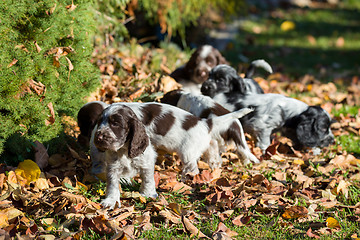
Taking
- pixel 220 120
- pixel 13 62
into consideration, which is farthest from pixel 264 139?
pixel 13 62

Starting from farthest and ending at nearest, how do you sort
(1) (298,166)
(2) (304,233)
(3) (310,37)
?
(3) (310,37) < (1) (298,166) < (2) (304,233)

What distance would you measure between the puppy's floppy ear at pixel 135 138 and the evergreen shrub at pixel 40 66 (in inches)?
47.2

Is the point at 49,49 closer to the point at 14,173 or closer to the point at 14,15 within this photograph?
the point at 14,15

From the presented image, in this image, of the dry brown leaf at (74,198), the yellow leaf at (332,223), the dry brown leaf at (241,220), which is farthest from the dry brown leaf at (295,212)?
the dry brown leaf at (74,198)

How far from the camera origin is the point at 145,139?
155 inches

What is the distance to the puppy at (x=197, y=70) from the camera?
22.2 ft

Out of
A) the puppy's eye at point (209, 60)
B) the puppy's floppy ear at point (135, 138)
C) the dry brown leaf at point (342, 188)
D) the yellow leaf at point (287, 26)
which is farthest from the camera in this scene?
the yellow leaf at point (287, 26)

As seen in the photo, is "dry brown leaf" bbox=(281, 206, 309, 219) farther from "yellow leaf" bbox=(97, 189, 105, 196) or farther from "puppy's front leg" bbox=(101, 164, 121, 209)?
"yellow leaf" bbox=(97, 189, 105, 196)

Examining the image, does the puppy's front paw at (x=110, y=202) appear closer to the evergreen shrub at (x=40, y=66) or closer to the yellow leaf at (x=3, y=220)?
the yellow leaf at (x=3, y=220)

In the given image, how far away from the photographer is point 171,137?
14.5ft

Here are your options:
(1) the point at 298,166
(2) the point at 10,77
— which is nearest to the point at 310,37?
(1) the point at 298,166

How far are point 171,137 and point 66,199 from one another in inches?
47.3

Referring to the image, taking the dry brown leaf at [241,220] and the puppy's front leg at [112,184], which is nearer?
the dry brown leaf at [241,220]

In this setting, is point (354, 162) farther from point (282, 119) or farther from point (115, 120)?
point (115, 120)
